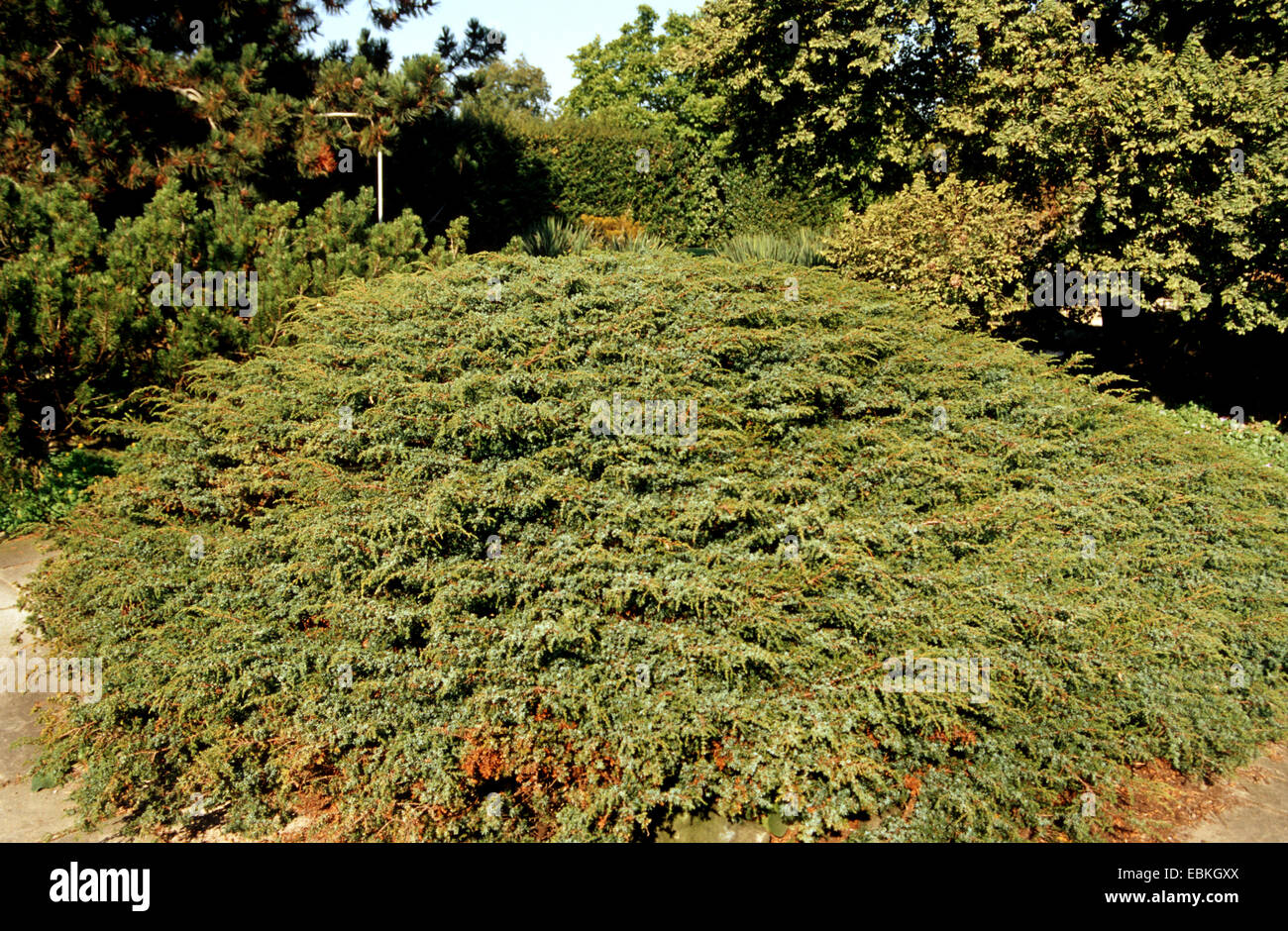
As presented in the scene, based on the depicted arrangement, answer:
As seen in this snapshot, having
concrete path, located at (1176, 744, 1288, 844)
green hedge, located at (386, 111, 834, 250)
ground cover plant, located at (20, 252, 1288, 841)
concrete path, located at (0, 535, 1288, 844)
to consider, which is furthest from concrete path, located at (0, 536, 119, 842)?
green hedge, located at (386, 111, 834, 250)

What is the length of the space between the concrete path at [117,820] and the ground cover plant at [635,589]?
15 cm

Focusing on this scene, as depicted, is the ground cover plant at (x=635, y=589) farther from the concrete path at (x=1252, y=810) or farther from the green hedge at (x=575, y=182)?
the green hedge at (x=575, y=182)

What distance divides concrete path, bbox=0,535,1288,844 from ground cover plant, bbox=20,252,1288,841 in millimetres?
153

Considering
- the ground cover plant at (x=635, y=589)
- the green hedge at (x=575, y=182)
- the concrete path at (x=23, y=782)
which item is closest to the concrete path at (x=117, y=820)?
the concrete path at (x=23, y=782)

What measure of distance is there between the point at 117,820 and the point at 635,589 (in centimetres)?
266

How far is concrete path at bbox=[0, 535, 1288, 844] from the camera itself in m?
3.87

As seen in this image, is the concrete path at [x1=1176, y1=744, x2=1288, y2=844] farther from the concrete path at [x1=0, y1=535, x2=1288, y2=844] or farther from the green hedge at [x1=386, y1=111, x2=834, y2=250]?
the green hedge at [x1=386, y1=111, x2=834, y2=250]

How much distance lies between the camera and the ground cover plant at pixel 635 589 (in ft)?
12.4

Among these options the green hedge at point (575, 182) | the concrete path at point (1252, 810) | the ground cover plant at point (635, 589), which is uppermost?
the green hedge at point (575, 182)

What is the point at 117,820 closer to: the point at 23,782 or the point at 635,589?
the point at 23,782

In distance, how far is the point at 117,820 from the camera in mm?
3943

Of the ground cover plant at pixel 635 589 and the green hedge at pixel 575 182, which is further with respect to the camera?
the green hedge at pixel 575 182

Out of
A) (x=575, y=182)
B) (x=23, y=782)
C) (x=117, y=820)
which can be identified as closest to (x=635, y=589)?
(x=117, y=820)

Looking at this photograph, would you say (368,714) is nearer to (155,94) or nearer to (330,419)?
(330,419)
